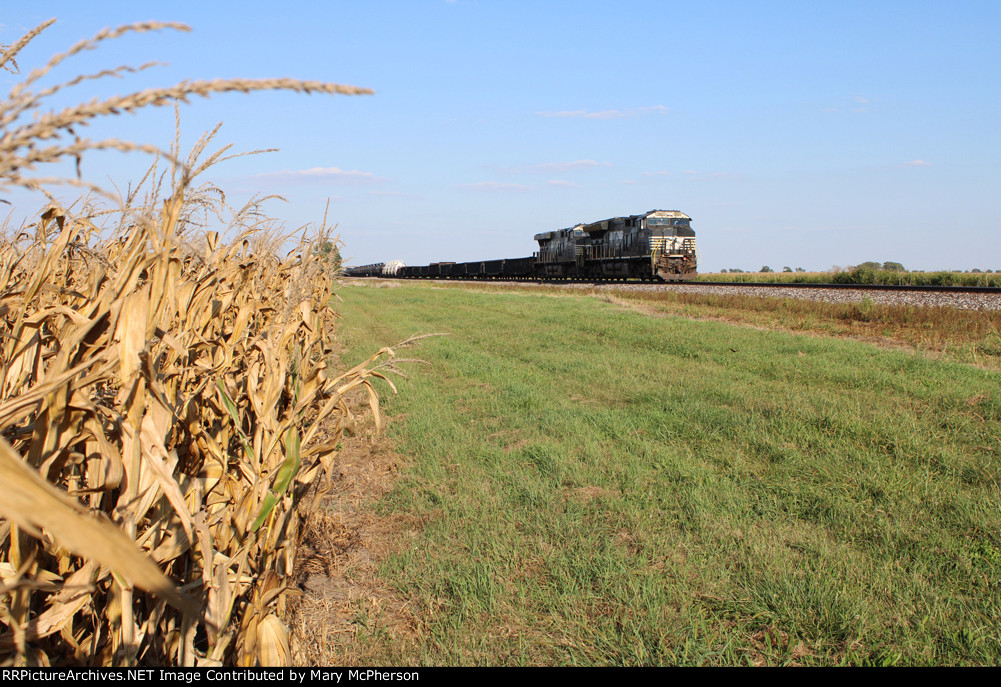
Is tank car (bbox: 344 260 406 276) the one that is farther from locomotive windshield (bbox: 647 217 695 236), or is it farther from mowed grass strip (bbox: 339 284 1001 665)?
mowed grass strip (bbox: 339 284 1001 665)

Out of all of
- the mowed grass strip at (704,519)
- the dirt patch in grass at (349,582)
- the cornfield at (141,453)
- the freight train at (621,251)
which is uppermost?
the freight train at (621,251)

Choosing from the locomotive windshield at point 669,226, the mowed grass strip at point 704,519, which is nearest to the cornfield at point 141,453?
the mowed grass strip at point 704,519

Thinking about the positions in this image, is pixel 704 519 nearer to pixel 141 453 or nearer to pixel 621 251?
pixel 141 453

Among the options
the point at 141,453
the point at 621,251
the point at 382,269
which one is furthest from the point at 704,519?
the point at 382,269

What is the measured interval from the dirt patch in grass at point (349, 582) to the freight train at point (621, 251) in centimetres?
2492

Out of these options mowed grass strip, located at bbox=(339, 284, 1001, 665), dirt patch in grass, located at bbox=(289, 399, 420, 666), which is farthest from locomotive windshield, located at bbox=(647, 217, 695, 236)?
dirt patch in grass, located at bbox=(289, 399, 420, 666)

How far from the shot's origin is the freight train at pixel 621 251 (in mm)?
31078

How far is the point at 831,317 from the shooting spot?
1507 centimetres

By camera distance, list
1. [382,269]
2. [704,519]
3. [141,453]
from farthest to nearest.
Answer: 1. [382,269]
2. [704,519]
3. [141,453]

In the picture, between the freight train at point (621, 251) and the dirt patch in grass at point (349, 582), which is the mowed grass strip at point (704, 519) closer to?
the dirt patch in grass at point (349, 582)

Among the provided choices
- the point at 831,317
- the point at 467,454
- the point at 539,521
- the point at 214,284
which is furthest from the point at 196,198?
Result: the point at 831,317

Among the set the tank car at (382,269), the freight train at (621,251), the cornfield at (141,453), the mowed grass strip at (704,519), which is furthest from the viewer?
the tank car at (382,269)

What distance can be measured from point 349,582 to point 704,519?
2275 millimetres

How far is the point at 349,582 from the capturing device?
358cm
